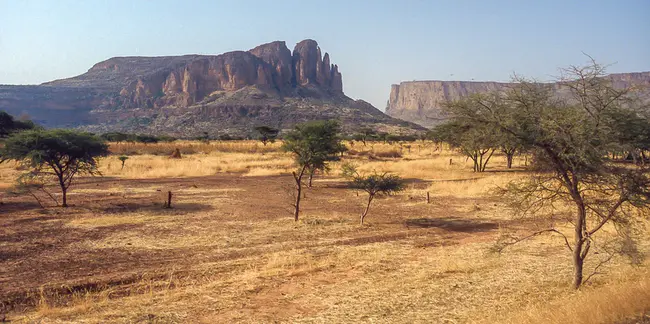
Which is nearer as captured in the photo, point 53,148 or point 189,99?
point 53,148

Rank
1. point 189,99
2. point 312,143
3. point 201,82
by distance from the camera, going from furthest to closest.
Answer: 1. point 201,82
2. point 189,99
3. point 312,143

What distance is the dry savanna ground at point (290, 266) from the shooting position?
25.6 ft

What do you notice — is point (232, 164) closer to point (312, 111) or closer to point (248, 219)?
point (248, 219)

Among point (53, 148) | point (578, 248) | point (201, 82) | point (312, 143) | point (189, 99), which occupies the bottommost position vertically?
point (578, 248)

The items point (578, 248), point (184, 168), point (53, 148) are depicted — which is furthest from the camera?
point (184, 168)

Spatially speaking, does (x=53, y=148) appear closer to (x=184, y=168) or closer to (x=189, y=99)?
(x=184, y=168)

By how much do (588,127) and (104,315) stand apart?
891 cm

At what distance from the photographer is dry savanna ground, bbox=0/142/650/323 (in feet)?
25.6

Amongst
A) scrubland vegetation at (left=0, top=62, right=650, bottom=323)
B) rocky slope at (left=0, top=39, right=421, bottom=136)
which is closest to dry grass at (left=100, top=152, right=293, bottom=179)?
scrubland vegetation at (left=0, top=62, right=650, bottom=323)

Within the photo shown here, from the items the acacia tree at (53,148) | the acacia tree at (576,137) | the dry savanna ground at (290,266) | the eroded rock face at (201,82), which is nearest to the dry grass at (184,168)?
the acacia tree at (53,148)

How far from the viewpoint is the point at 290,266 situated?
1127cm

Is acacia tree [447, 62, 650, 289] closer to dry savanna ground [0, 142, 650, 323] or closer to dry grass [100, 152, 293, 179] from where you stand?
dry savanna ground [0, 142, 650, 323]

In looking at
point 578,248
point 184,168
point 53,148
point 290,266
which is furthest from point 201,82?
point 578,248

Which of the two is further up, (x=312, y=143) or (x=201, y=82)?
(x=201, y=82)
